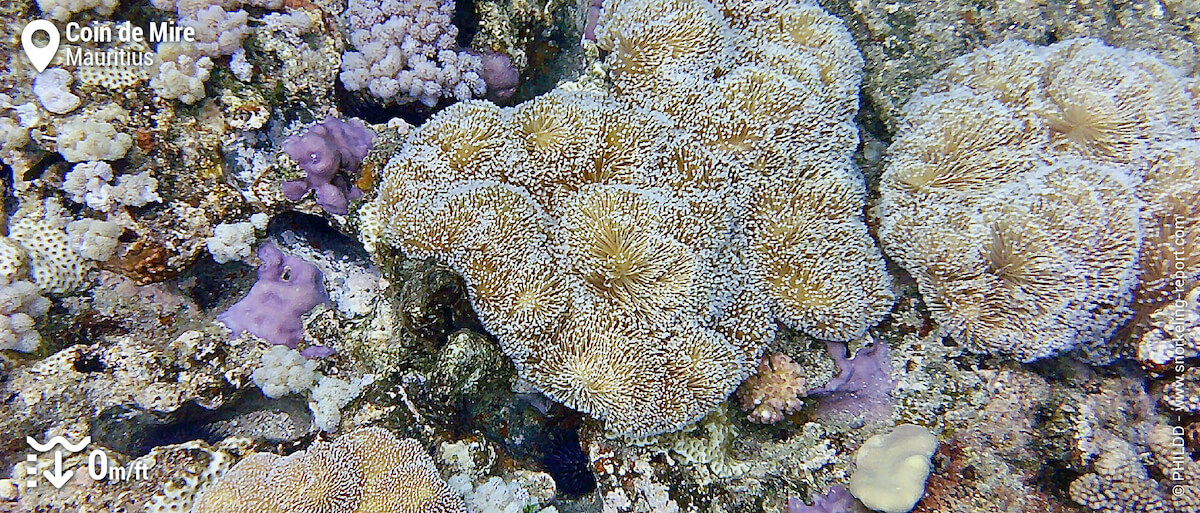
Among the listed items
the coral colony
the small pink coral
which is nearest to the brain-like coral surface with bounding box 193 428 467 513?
the coral colony

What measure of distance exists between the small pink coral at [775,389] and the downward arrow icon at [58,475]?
2.83 m

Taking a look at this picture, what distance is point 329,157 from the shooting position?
2.45 m

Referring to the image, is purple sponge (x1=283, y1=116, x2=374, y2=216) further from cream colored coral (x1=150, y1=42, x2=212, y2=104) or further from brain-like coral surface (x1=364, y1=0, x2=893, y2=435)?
cream colored coral (x1=150, y1=42, x2=212, y2=104)

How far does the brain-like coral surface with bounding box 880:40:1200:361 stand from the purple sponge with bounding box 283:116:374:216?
232cm

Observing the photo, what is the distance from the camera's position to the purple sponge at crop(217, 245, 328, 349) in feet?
8.25

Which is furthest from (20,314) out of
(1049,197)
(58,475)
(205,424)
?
(1049,197)

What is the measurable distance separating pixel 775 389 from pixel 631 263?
0.87m

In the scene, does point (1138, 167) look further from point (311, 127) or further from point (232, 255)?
point (232, 255)

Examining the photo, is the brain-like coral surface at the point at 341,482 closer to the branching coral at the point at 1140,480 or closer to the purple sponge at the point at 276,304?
the purple sponge at the point at 276,304

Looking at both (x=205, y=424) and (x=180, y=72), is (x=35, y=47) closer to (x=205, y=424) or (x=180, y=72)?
(x=180, y=72)

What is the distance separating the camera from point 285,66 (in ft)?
8.52

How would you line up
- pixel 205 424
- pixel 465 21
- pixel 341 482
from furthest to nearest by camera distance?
pixel 465 21
pixel 205 424
pixel 341 482

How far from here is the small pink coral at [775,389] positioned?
95.4 inches

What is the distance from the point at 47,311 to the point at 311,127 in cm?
134
